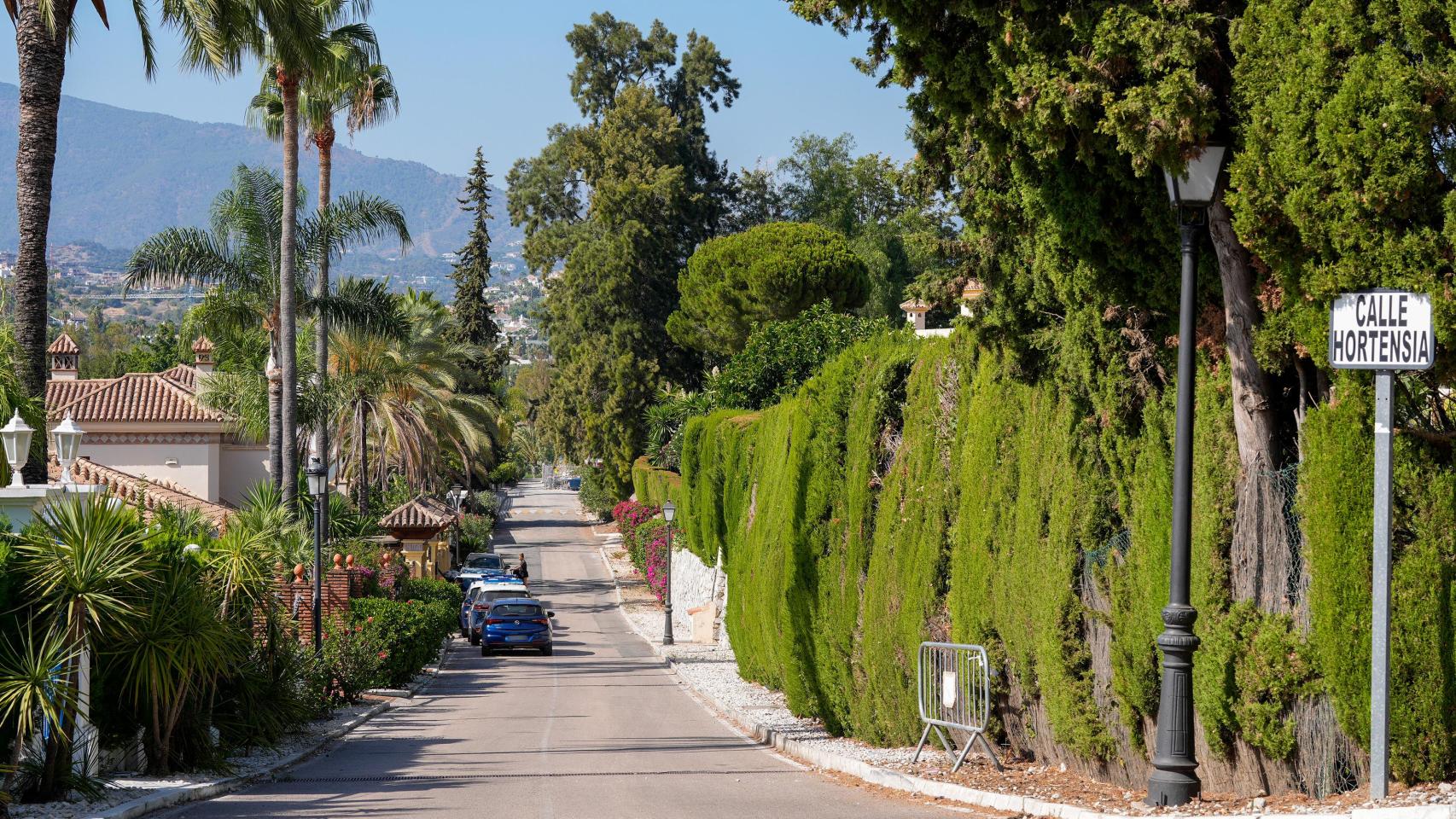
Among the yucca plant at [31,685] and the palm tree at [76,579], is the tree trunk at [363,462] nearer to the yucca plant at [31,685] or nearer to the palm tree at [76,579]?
the palm tree at [76,579]

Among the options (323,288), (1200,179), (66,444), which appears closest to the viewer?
(1200,179)

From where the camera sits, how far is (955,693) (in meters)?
13.4

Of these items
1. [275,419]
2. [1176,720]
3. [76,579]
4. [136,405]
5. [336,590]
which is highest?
[136,405]

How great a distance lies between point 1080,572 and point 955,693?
2.22m

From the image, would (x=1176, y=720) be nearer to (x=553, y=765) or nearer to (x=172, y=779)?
(x=553, y=765)

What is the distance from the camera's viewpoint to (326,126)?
126 feet

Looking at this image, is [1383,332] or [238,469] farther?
[238,469]

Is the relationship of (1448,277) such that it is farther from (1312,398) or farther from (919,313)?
(919,313)

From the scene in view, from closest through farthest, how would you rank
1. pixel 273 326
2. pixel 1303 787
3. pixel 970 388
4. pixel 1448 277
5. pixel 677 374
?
pixel 1448 277 < pixel 1303 787 < pixel 970 388 < pixel 273 326 < pixel 677 374

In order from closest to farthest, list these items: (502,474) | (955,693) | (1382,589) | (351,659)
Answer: (1382,589), (955,693), (351,659), (502,474)

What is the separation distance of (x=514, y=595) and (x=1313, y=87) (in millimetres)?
34316

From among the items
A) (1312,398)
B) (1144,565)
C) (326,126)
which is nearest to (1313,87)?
(1312,398)

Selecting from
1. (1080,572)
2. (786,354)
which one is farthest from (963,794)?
(786,354)

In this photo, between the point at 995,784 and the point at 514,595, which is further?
the point at 514,595
